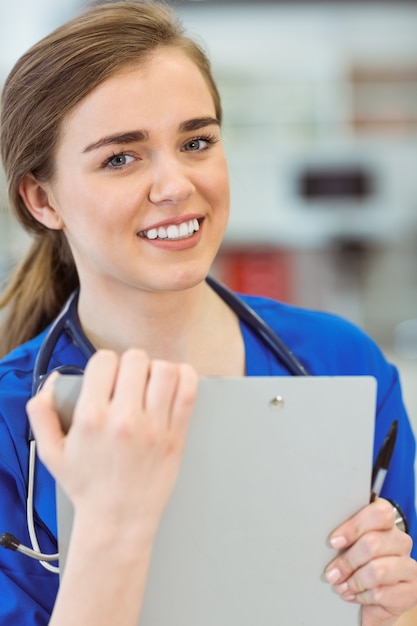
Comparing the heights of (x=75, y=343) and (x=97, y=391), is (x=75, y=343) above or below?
above

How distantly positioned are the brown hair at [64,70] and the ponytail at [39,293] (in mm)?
54

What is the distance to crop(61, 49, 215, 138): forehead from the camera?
3.34ft

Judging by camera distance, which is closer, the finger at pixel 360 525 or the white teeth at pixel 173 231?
the finger at pixel 360 525

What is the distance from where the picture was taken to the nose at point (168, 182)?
1.02 meters

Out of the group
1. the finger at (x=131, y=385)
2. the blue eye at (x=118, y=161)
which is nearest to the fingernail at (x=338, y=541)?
the finger at (x=131, y=385)

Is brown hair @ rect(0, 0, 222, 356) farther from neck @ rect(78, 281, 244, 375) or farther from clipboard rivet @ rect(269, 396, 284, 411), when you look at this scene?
clipboard rivet @ rect(269, 396, 284, 411)

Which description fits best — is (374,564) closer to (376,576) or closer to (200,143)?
(376,576)

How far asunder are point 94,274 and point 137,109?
25 centimetres

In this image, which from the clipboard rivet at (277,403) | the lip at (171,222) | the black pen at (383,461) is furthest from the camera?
the lip at (171,222)

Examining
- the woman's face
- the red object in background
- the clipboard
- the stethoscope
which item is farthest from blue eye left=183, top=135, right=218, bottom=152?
the red object in background

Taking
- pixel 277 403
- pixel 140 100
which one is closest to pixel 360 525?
pixel 277 403

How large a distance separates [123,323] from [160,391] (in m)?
0.43

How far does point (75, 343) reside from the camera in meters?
1.15

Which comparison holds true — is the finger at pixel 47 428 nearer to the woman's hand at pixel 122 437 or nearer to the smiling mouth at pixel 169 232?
the woman's hand at pixel 122 437
